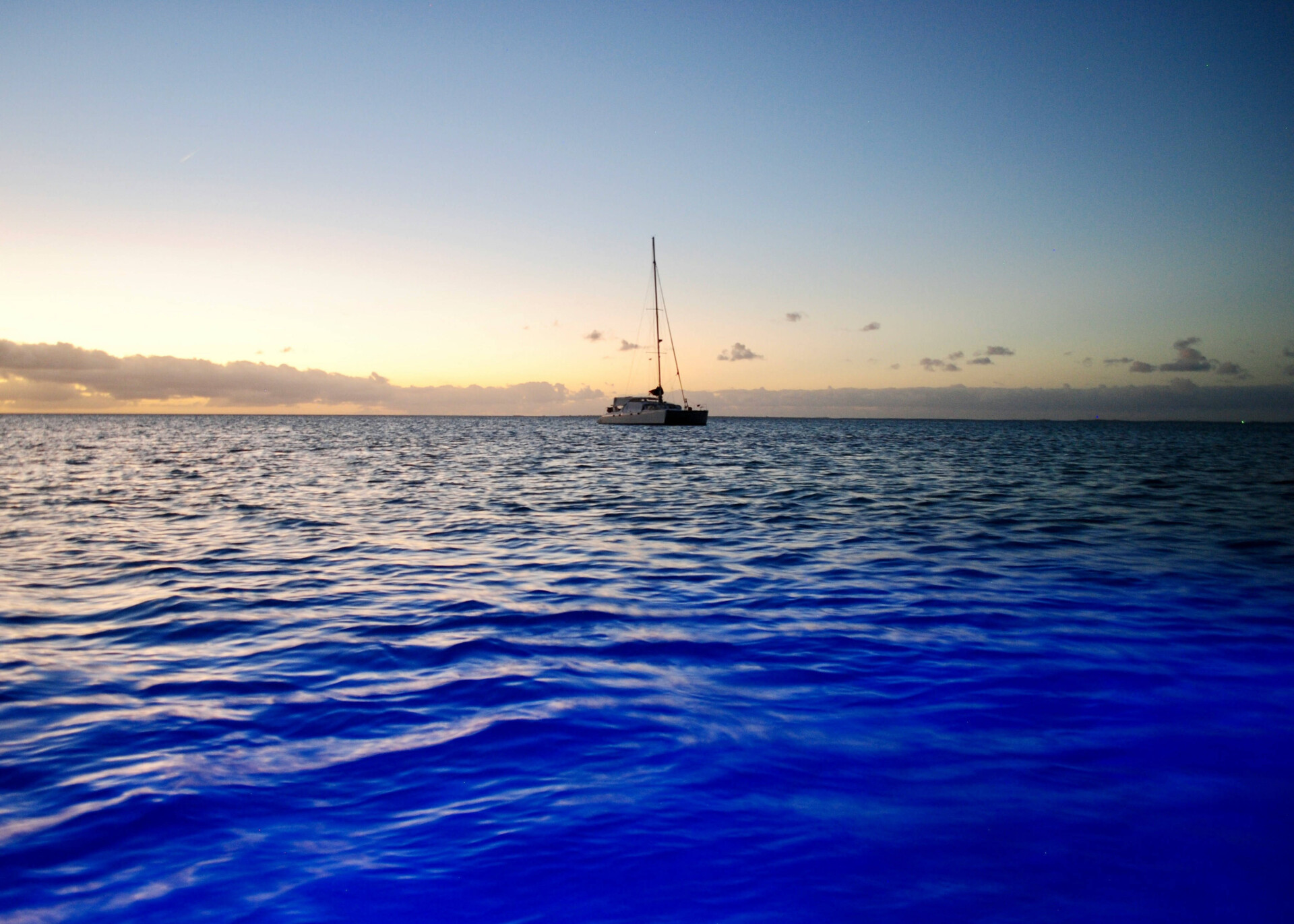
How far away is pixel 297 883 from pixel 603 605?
5364 millimetres

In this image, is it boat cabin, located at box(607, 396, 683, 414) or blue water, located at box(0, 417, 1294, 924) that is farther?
boat cabin, located at box(607, 396, 683, 414)

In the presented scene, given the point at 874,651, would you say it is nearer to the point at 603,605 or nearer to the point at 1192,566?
the point at 603,605

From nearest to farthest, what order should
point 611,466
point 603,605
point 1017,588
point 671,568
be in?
point 603,605
point 1017,588
point 671,568
point 611,466

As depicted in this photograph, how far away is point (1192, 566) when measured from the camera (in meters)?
11.1

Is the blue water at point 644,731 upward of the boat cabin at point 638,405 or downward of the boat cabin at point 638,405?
downward

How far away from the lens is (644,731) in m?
5.01

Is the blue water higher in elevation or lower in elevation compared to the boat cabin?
lower

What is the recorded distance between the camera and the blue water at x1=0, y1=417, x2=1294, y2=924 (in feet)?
10.9

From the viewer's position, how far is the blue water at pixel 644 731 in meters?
3.32

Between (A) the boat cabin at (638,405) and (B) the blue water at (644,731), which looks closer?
(B) the blue water at (644,731)

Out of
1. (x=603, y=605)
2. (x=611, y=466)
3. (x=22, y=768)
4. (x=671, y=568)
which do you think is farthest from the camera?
(x=611, y=466)

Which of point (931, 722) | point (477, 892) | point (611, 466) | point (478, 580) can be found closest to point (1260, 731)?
point (931, 722)

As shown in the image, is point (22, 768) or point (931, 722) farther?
point (931, 722)

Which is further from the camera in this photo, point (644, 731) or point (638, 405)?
point (638, 405)
